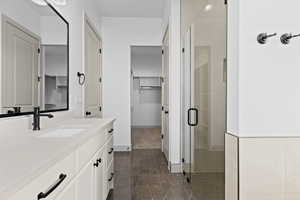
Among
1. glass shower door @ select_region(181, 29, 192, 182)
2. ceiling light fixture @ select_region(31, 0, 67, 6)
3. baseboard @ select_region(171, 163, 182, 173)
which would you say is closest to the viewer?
ceiling light fixture @ select_region(31, 0, 67, 6)

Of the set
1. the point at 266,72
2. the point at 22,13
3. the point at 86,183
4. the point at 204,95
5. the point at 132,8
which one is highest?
the point at 132,8

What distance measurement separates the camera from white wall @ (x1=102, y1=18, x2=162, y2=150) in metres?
4.77

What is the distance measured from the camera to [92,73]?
3.93m

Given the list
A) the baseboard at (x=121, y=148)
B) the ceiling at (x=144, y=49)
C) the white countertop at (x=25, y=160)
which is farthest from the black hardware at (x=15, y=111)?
the ceiling at (x=144, y=49)

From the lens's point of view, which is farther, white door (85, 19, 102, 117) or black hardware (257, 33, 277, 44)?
white door (85, 19, 102, 117)

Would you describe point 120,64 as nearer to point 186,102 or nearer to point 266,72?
point 186,102

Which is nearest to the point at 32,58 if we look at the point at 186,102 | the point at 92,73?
the point at 186,102

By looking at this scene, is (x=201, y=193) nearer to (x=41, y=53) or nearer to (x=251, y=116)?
(x=251, y=116)

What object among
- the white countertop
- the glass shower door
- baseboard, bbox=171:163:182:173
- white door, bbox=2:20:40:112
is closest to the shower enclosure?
the glass shower door

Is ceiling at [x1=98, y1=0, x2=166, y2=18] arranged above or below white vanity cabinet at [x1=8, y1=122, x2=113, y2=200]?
above

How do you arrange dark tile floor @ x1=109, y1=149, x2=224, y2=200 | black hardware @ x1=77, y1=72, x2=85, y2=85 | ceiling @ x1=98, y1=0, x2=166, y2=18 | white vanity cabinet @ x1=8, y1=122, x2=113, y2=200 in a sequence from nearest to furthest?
white vanity cabinet @ x1=8, y1=122, x2=113, y2=200 → dark tile floor @ x1=109, y1=149, x2=224, y2=200 → black hardware @ x1=77, y1=72, x2=85, y2=85 → ceiling @ x1=98, y1=0, x2=166, y2=18

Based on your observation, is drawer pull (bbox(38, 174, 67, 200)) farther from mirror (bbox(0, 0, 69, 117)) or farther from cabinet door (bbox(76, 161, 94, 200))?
mirror (bbox(0, 0, 69, 117))

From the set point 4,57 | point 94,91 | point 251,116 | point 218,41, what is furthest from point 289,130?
point 94,91

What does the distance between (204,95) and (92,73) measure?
2398 millimetres
